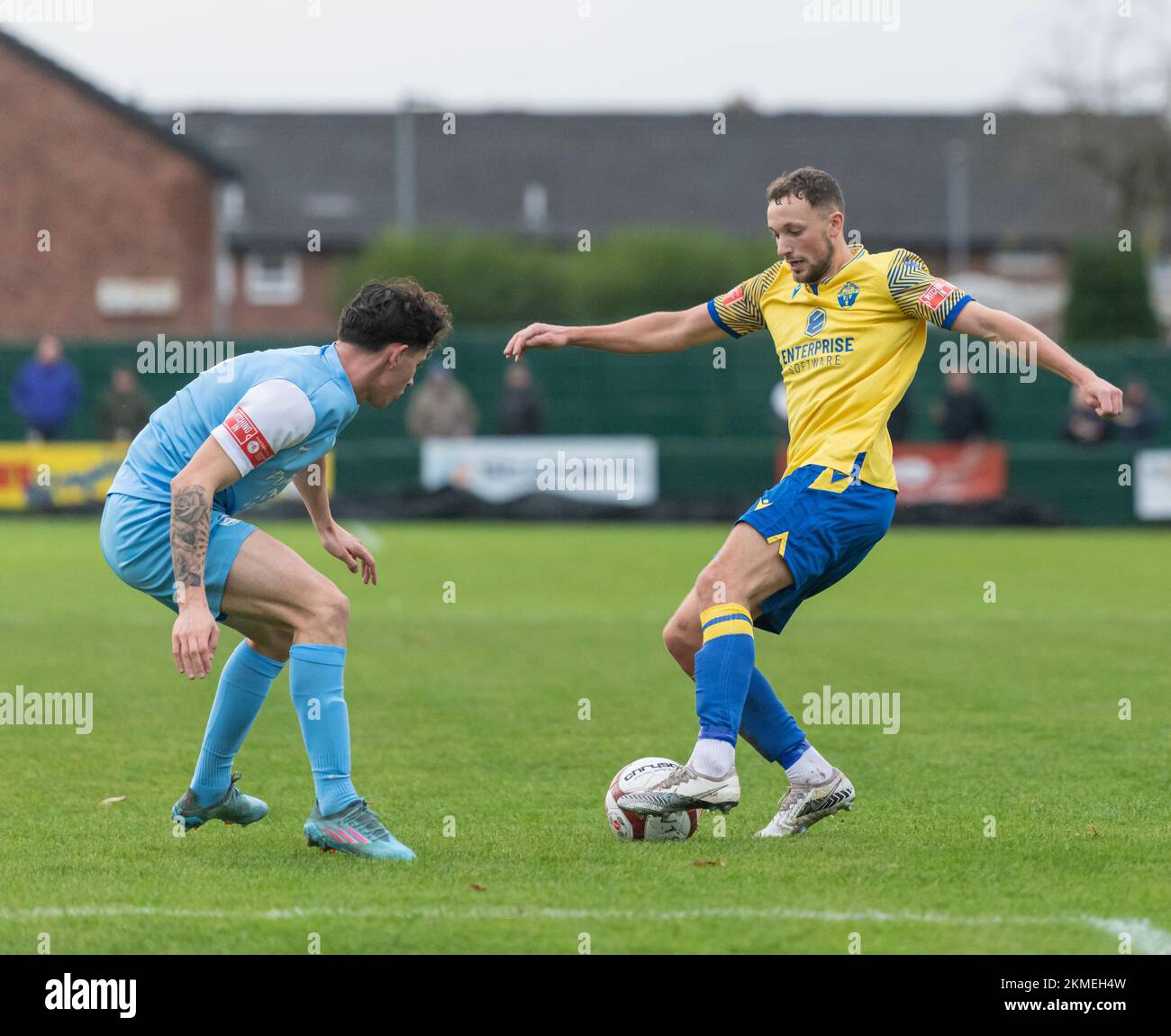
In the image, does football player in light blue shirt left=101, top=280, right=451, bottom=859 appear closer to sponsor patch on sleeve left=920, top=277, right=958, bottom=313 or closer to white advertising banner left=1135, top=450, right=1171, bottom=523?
sponsor patch on sleeve left=920, top=277, right=958, bottom=313

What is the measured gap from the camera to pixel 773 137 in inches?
2323

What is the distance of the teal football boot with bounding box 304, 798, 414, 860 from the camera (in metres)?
5.73

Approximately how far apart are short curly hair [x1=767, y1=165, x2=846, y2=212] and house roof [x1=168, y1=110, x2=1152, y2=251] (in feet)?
162

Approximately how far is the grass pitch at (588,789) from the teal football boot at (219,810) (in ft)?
0.18

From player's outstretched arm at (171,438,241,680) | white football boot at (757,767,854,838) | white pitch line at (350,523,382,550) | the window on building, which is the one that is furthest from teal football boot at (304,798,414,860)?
the window on building

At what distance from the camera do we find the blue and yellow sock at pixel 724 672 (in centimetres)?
598

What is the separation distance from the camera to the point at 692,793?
5.83m

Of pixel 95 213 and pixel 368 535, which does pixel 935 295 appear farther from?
pixel 95 213

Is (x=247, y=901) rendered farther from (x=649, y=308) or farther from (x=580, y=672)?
(x=649, y=308)

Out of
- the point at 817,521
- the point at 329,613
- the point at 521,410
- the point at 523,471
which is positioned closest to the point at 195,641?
the point at 329,613

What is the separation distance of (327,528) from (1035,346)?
8.39 feet

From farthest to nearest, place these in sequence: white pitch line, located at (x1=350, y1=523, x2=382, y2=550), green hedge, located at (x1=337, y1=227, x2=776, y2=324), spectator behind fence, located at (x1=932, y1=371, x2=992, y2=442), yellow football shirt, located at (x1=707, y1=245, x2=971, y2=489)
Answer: green hedge, located at (x1=337, y1=227, x2=776, y2=324)
spectator behind fence, located at (x1=932, y1=371, x2=992, y2=442)
white pitch line, located at (x1=350, y1=523, x2=382, y2=550)
yellow football shirt, located at (x1=707, y1=245, x2=971, y2=489)
